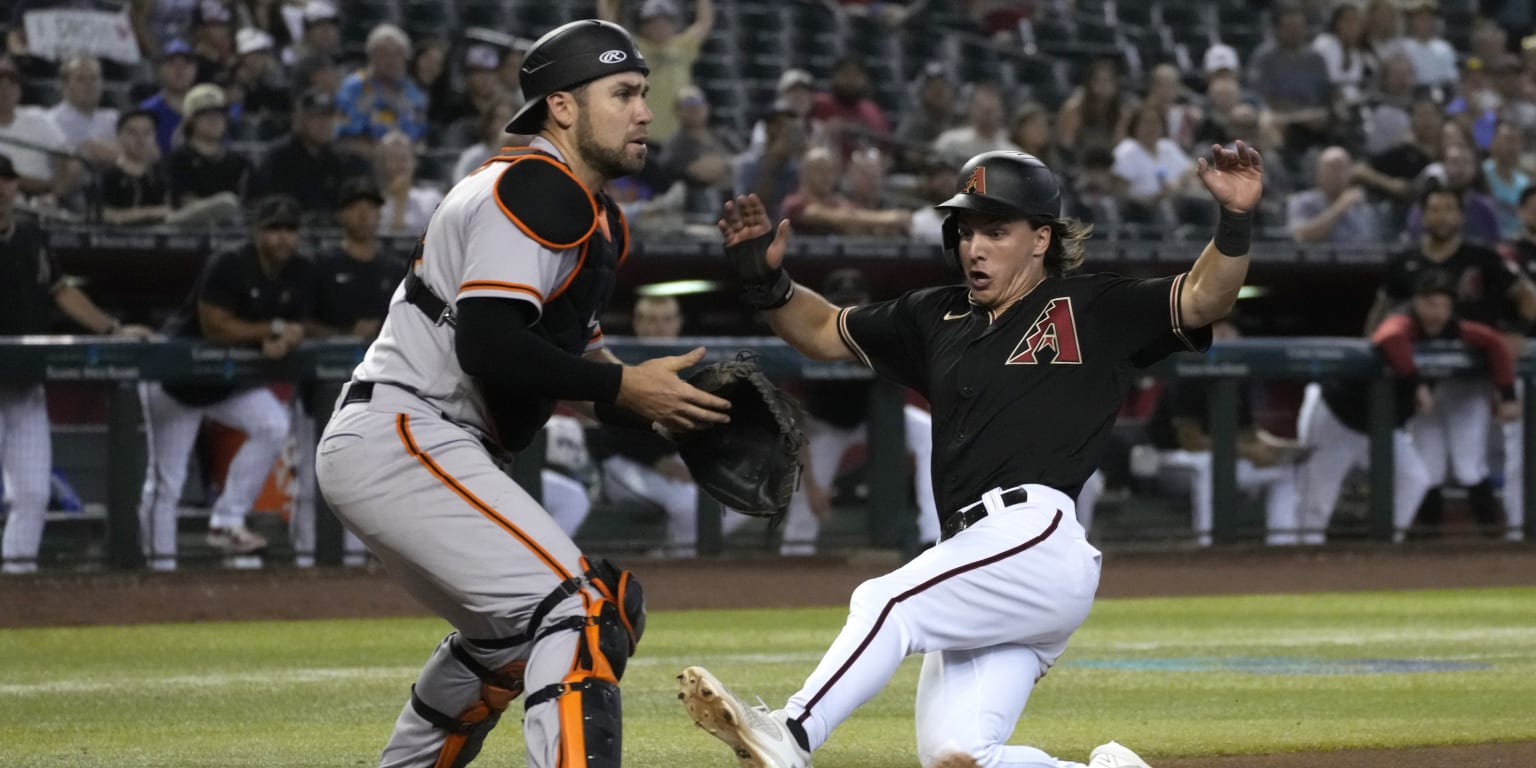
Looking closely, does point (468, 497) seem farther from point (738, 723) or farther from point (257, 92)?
point (257, 92)

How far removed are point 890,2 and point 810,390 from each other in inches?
306

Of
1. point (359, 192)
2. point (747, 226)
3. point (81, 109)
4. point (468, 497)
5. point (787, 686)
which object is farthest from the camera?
point (81, 109)

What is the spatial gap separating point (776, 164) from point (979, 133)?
1.87 meters

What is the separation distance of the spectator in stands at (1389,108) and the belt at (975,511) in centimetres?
1246

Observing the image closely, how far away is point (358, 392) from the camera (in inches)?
176

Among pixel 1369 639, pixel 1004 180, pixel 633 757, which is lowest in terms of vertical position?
pixel 1369 639

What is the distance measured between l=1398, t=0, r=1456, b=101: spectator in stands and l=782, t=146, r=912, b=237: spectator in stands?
273 inches

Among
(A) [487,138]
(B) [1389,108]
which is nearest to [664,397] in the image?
(A) [487,138]

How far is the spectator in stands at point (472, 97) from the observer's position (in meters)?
13.4

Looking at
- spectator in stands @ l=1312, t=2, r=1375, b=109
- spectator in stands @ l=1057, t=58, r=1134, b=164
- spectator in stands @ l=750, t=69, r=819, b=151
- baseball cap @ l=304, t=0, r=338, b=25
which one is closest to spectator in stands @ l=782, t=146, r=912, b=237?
spectator in stands @ l=750, t=69, r=819, b=151

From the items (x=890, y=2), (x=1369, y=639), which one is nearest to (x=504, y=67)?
(x=890, y=2)

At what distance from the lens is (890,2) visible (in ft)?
61.6

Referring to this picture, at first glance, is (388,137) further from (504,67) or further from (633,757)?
(633,757)

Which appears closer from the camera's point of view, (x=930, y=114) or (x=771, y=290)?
(x=771, y=290)
